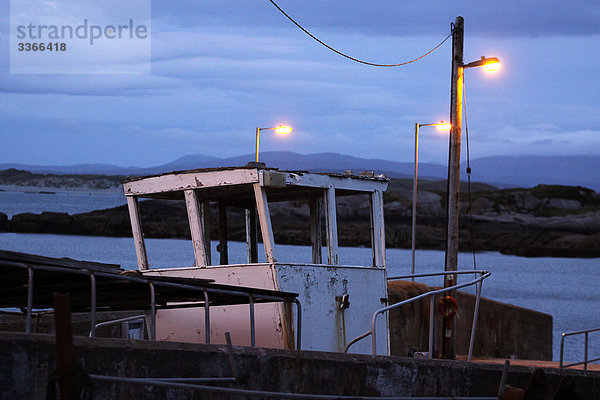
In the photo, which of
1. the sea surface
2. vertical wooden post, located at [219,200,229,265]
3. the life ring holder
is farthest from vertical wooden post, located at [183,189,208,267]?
the sea surface

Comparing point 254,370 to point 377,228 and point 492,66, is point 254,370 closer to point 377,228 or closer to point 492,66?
point 377,228

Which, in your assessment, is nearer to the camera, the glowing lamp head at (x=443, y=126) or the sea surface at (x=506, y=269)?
Result: the glowing lamp head at (x=443, y=126)

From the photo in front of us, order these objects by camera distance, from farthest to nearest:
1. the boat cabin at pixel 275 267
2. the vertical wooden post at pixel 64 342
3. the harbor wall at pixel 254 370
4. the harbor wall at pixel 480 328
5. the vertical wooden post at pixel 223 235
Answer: the harbor wall at pixel 480 328 < the vertical wooden post at pixel 223 235 < the boat cabin at pixel 275 267 < the harbor wall at pixel 254 370 < the vertical wooden post at pixel 64 342

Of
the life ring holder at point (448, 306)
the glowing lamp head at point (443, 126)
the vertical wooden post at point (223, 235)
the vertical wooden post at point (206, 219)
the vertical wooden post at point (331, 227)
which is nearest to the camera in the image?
the vertical wooden post at point (331, 227)

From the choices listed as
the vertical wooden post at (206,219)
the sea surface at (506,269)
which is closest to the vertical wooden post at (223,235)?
the vertical wooden post at (206,219)

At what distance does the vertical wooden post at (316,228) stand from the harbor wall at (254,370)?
3.22m

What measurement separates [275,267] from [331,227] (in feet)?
3.73

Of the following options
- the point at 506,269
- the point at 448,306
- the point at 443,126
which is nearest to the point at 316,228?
the point at 448,306

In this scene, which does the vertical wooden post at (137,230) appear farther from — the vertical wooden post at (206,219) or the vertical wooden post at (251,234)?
the vertical wooden post at (251,234)

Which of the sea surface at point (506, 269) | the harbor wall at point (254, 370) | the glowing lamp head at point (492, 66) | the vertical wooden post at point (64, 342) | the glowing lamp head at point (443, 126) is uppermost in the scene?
the glowing lamp head at point (492, 66)

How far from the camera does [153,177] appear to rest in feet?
35.2

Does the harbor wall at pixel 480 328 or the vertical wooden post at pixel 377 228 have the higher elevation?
the vertical wooden post at pixel 377 228

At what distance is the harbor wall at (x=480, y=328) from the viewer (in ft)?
65.8

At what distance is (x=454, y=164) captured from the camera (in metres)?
17.6
